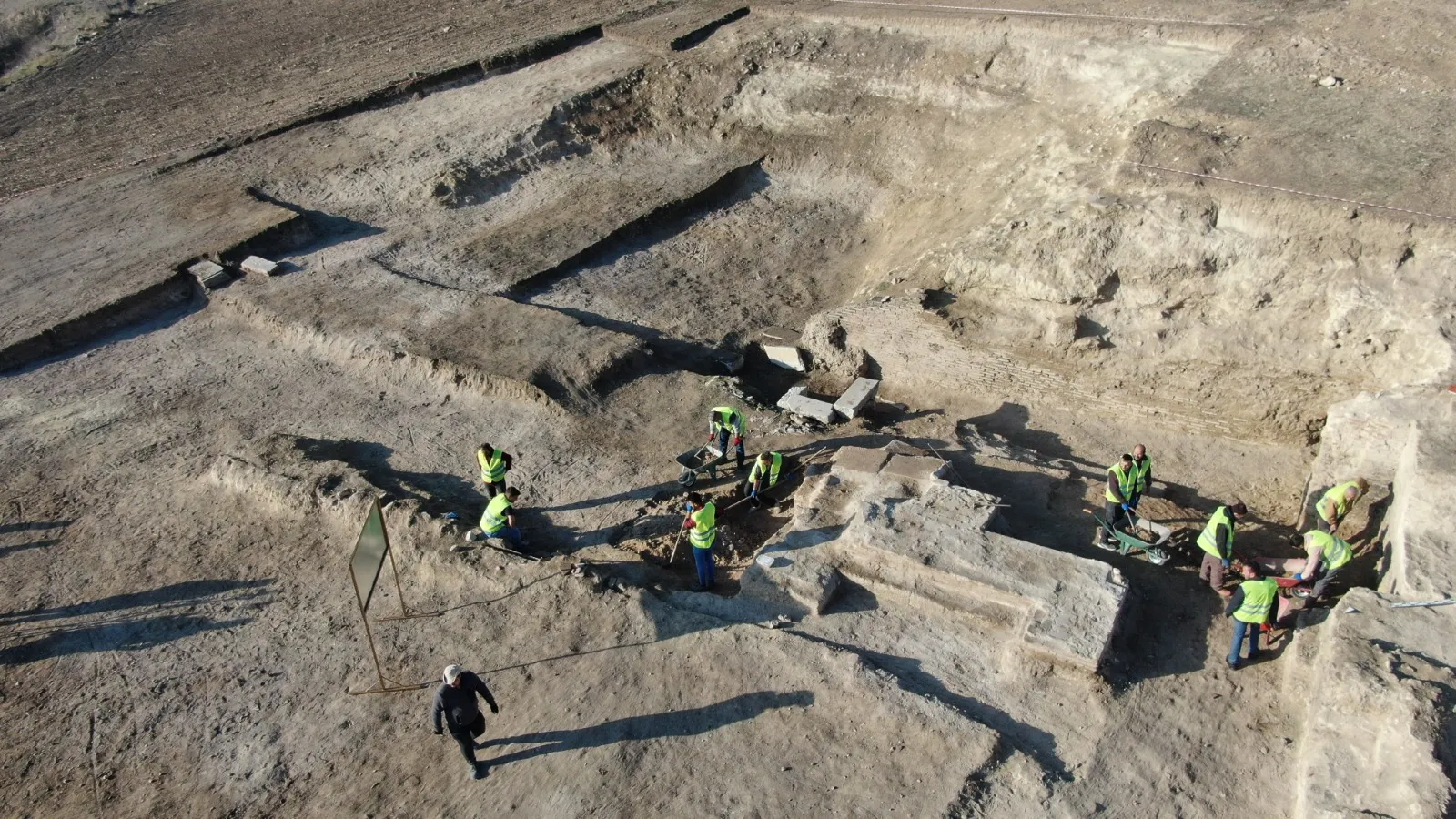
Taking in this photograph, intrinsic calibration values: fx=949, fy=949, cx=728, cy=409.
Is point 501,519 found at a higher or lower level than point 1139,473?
lower

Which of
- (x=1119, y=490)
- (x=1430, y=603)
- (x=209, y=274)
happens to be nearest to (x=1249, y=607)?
(x=1430, y=603)

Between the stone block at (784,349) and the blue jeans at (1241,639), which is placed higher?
the blue jeans at (1241,639)

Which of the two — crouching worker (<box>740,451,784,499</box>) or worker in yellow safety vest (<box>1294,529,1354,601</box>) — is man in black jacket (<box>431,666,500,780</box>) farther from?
worker in yellow safety vest (<box>1294,529,1354,601</box>)

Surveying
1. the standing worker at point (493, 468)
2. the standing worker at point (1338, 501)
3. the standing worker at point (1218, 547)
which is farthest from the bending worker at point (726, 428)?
the standing worker at point (1338, 501)

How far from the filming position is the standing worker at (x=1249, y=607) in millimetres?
7320

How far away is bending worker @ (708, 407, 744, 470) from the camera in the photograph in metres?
10.4

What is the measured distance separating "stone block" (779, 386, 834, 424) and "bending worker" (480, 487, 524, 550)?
12.8 ft

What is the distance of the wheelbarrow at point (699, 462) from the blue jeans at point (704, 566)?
1524 millimetres

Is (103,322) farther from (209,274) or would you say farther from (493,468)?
(493,468)

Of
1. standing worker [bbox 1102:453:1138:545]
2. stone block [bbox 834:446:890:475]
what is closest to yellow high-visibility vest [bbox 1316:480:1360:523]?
standing worker [bbox 1102:453:1138:545]

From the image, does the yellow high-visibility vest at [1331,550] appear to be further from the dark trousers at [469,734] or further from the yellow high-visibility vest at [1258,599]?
the dark trousers at [469,734]

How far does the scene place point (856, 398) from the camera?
11.7m

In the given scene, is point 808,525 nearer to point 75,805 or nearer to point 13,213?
point 75,805

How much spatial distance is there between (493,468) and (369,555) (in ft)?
7.90
